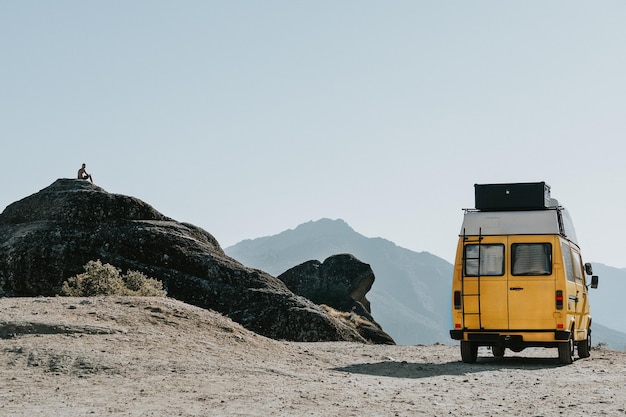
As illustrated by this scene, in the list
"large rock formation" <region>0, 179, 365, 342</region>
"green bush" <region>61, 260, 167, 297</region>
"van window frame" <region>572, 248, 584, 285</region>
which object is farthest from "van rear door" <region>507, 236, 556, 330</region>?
"large rock formation" <region>0, 179, 365, 342</region>

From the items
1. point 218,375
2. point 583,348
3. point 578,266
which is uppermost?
point 578,266

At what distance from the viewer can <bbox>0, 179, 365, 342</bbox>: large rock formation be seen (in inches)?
1136

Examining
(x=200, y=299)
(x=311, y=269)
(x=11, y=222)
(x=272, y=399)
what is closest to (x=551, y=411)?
(x=272, y=399)

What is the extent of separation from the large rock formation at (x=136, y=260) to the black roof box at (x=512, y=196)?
10588 millimetres

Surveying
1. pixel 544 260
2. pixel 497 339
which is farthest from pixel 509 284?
pixel 497 339

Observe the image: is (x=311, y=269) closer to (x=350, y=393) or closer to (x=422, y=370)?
(x=422, y=370)

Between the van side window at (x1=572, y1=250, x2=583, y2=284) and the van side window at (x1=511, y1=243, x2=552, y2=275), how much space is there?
6.86ft

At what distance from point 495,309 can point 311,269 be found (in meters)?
30.9

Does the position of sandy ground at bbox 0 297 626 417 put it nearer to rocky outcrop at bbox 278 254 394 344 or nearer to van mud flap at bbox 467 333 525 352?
van mud flap at bbox 467 333 525 352

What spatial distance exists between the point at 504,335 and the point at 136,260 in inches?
607

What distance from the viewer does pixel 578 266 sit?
2088 cm

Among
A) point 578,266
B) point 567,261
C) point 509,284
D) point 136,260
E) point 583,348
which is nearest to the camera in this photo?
point 509,284

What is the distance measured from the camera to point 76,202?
3119 centimetres

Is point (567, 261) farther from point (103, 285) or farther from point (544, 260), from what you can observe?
point (103, 285)
